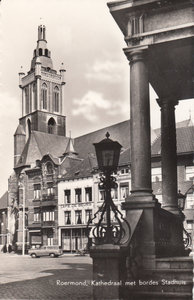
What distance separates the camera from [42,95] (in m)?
66.9

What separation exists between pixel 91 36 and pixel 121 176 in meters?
32.7

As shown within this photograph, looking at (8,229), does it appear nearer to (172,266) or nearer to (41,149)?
(41,149)

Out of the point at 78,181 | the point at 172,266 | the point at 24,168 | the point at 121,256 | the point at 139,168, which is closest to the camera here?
the point at 121,256

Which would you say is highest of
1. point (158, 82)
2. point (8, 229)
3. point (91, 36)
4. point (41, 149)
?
point (41, 149)

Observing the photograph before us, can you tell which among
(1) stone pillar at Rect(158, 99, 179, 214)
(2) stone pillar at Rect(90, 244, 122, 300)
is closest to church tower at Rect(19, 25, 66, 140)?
(1) stone pillar at Rect(158, 99, 179, 214)

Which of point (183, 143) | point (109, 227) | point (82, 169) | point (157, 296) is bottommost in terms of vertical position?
point (157, 296)

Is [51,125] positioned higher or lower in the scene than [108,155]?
higher

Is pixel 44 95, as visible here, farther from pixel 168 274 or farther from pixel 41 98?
pixel 168 274

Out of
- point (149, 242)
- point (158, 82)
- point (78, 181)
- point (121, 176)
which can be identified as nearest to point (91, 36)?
point (158, 82)

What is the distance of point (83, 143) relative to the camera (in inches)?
2414

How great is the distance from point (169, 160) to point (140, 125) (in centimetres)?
295

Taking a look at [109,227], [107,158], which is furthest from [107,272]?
[107,158]

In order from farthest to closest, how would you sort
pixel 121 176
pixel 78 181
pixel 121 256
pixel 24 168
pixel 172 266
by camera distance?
1. pixel 24 168
2. pixel 78 181
3. pixel 121 176
4. pixel 172 266
5. pixel 121 256

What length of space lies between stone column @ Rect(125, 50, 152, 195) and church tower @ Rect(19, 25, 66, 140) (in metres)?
57.9
